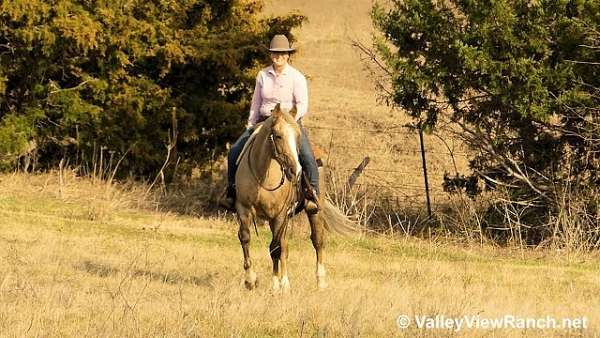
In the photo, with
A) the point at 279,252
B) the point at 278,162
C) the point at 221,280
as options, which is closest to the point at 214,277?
the point at 221,280

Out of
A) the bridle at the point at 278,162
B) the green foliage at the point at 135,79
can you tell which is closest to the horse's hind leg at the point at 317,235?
the bridle at the point at 278,162

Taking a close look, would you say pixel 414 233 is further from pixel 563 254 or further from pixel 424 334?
pixel 424 334

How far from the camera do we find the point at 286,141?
34.0 ft

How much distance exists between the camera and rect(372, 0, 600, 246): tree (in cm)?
1695

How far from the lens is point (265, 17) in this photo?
2375cm

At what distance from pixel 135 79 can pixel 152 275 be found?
1132 centimetres

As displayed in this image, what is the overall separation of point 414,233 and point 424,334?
11.7m

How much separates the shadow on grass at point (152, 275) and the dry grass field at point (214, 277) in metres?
0.03

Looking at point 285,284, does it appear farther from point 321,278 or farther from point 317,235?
point 317,235

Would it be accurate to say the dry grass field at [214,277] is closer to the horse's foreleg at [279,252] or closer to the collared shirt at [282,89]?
the horse's foreleg at [279,252]

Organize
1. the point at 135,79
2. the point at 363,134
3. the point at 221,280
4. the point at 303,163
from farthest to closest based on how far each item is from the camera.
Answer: the point at 363,134 → the point at 135,79 → the point at 221,280 → the point at 303,163

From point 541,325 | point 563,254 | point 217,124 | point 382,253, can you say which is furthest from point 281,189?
point 217,124

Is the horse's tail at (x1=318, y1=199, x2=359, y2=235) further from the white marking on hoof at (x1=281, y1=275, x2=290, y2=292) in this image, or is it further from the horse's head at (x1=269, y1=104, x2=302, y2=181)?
the horse's head at (x1=269, y1=104, x2=302, y2=181)

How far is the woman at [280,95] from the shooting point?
11203mm
